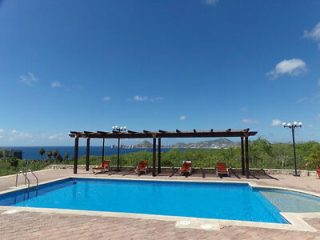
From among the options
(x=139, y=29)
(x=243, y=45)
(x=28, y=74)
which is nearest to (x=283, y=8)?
(x=243, y=45)

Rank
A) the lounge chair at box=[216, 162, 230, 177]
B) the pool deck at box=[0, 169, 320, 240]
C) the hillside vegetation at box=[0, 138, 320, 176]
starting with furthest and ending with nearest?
the hillside vegetation at box=[0, 138, 320, 176]
the lounge chair at box=[216, 162, 230, 177]
the pool deck at box=[0, 169, 320, 240]

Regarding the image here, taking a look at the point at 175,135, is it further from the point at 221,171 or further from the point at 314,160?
the point at 314,160

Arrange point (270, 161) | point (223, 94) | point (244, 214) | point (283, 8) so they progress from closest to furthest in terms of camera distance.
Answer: point (244, 214), point (283, 8), point (270, 161), point (223, 94)

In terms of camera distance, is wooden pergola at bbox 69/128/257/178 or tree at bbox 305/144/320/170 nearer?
wooden pergola at bbox 69/128/257/178

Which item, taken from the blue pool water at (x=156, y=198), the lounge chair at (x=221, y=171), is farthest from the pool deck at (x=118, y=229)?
the lounge chair at (x=221, y=171)

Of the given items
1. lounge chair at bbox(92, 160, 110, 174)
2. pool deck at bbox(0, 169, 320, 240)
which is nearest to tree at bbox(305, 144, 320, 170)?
pool deck at bbox(0, 169, 320, 240)

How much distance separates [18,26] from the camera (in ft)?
40.2

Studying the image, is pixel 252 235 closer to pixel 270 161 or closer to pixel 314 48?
pixel 270 161

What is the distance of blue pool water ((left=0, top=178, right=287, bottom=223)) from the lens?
7.92 m

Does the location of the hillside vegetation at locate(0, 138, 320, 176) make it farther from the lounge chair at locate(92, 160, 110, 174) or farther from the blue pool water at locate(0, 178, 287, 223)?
the blue pool water at locate(0, 178, 287, 223)

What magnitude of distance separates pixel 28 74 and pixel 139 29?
26.9ft

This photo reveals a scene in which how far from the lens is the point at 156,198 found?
10.2 m

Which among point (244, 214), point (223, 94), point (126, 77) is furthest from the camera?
point (223, 94)

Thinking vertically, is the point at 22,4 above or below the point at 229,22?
below
